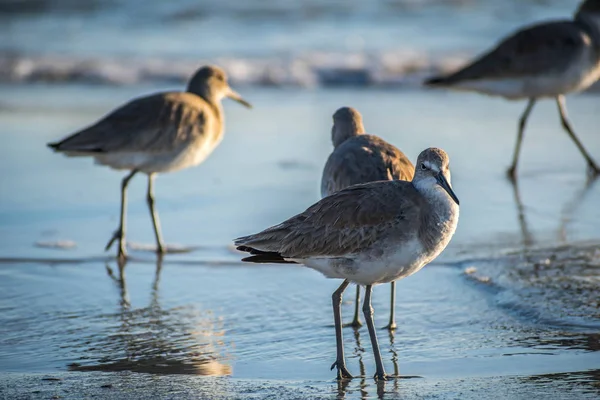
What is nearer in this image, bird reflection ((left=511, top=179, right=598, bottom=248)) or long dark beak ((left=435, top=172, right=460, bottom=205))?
long dark beak ((left=435, top=172, right=460, bottom=205))

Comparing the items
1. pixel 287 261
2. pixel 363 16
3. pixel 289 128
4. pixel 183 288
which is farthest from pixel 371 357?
pixel 363 16

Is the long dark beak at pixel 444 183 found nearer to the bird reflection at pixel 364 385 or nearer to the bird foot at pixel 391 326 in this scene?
the bird reflection at pixel 364 385

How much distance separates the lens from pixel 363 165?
234 inches

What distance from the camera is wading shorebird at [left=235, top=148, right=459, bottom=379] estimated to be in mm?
4844

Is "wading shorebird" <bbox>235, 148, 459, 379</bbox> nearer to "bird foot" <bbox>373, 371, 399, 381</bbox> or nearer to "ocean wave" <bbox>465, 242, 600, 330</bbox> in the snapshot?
"bird foot" <bbox>373, 371, 399, 381</bbox>

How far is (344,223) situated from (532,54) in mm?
5935

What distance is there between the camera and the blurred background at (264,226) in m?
5.20

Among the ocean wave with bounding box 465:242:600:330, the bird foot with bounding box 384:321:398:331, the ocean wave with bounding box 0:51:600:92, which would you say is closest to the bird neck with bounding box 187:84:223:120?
the ocean wave with bounding box 465:242:600:330

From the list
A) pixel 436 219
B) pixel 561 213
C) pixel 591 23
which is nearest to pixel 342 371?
pixel 436 219

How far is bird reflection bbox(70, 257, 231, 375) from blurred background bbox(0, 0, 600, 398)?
18 mm

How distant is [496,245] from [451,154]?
2961 mm

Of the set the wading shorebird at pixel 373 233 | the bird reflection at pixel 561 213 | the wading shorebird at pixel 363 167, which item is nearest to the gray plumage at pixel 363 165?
the wading shorebird at pixel 363 167

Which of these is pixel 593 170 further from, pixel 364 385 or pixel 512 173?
pixel 364 385

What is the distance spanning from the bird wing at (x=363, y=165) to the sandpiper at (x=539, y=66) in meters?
4.33
